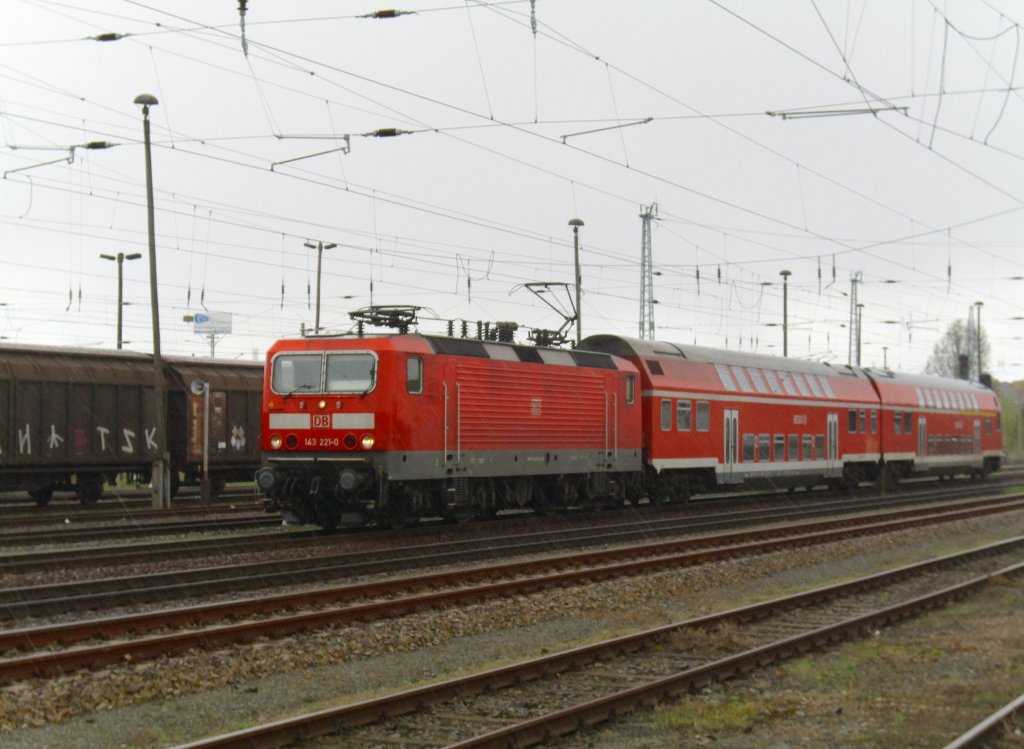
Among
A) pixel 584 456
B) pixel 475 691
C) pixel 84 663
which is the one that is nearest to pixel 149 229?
pixel 584 456

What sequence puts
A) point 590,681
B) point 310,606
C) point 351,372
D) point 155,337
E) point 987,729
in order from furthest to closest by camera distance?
1. point 155,337
2. point 351,372
3. point 310,606
4. point 590,681
5. point 987,729

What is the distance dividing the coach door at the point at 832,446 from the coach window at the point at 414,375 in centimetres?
1811

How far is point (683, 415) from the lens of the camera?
92.1ft

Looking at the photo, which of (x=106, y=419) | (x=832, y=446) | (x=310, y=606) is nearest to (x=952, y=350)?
→ (x=832, y=446)

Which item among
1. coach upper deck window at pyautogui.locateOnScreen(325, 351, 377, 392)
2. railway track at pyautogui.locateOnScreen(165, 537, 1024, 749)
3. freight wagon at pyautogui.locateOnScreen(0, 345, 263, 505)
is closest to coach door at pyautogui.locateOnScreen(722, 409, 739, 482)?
coach upper deck window at pyautogui.locateOnScreen(325, 351, 377, 392)

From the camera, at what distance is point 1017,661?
10969 millimetres

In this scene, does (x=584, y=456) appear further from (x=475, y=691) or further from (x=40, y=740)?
(x=40, y=740)

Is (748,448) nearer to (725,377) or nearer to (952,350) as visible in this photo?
(725,377)

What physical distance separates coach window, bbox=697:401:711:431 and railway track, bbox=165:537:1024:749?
1346 centimetres

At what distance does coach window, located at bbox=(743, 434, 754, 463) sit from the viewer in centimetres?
3033

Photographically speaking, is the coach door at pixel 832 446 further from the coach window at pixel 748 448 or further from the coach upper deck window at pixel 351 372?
the coach upper deck window at pixel 351 372

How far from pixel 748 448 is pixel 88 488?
17.1m

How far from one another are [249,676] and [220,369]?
23719 millimetres

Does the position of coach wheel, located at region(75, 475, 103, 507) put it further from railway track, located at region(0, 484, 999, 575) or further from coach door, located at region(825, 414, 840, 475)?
coach door, located at region(825, 414, 840, 475)
